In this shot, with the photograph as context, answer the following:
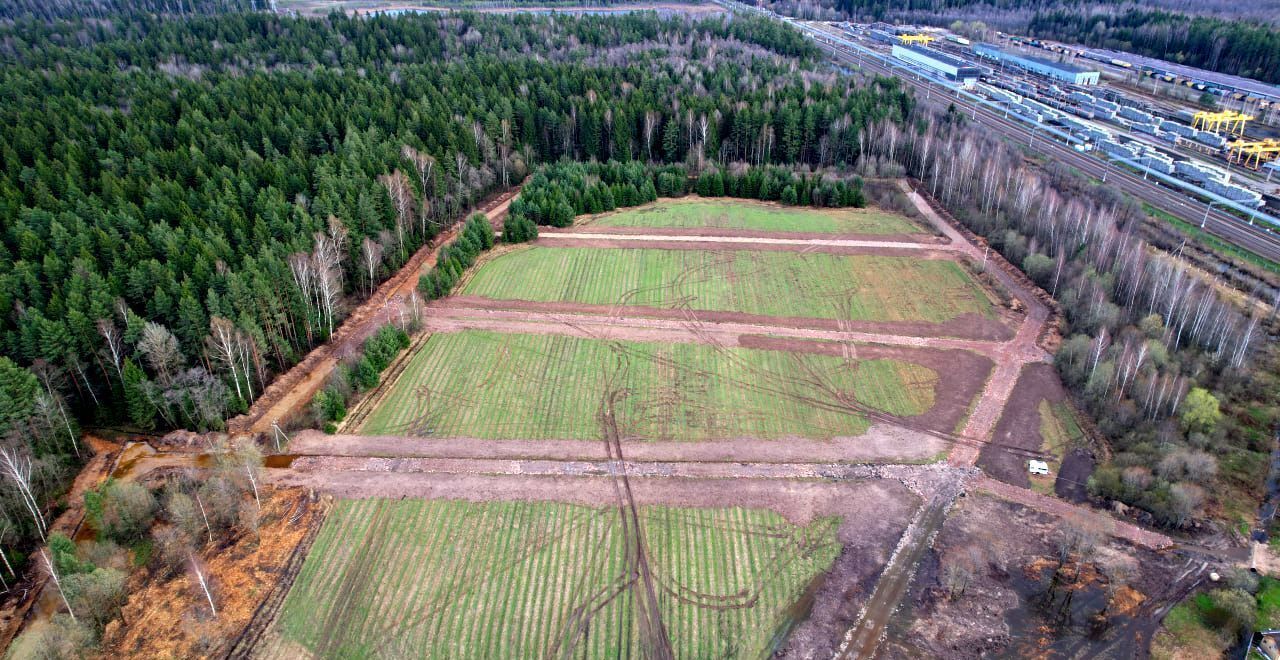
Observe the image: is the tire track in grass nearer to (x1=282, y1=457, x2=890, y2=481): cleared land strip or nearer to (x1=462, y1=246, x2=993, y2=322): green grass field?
(x1=282, y1=457, x2=890, y2=481): cleared land strip

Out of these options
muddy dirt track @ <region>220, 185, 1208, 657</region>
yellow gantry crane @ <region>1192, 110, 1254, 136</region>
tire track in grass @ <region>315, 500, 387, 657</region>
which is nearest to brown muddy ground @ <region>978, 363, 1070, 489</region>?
muddy dirt track @ <region>220, 185, 1208, 657</region>

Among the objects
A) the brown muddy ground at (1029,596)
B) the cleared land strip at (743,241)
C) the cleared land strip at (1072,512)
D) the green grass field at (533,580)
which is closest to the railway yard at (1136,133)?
the cleared land strip at (743,241)

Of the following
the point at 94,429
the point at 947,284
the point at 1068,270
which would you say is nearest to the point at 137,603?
the point at 94,429

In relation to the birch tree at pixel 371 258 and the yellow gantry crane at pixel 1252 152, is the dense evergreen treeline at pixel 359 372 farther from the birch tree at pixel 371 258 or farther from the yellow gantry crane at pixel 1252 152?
the yellow gantry crane at pixel 1252 152

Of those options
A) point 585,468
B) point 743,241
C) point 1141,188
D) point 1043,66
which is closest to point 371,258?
point 585,468

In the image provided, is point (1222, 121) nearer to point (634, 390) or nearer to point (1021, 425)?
point (1021, 425)
